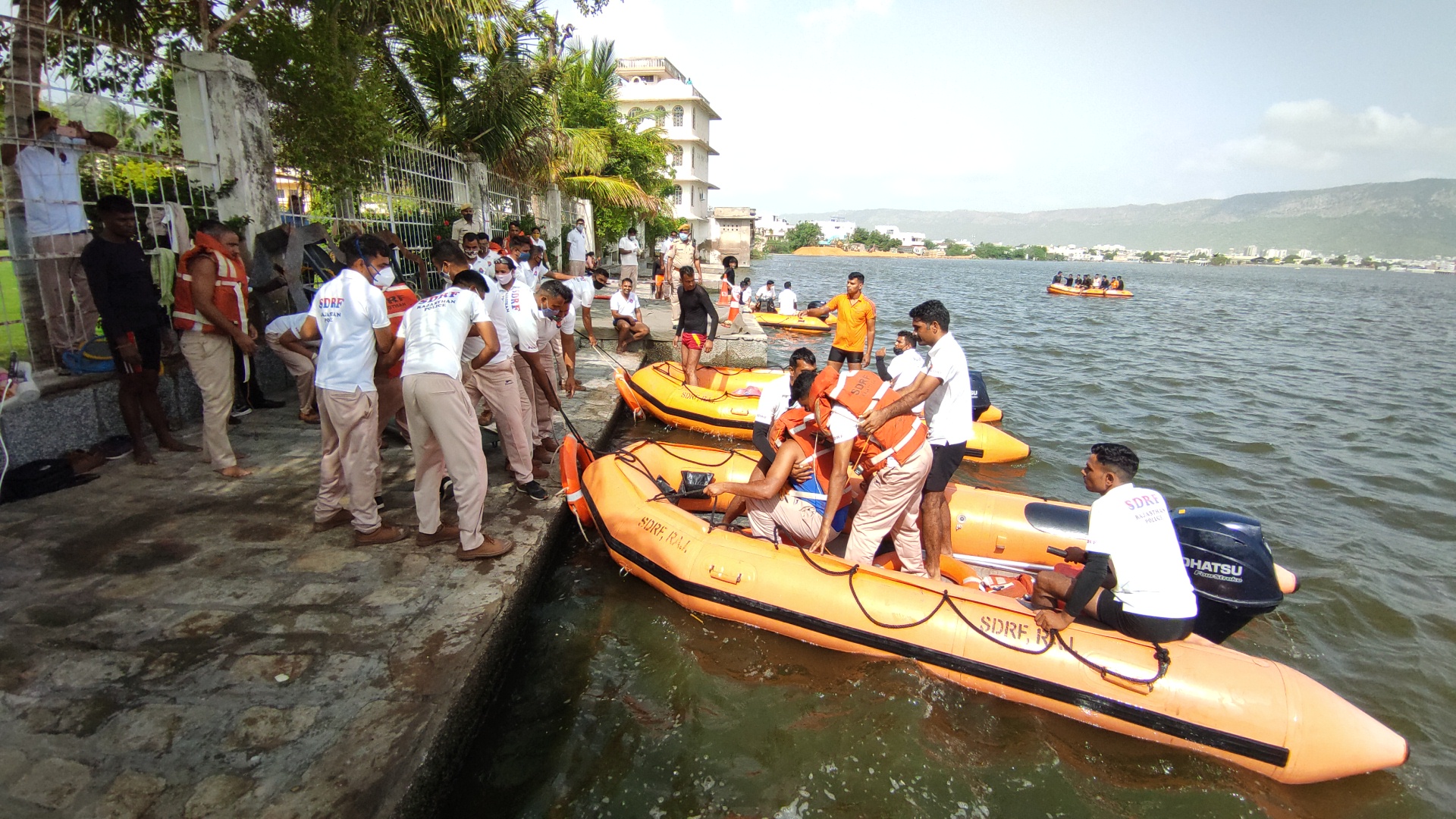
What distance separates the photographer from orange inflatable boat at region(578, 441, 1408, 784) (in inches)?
130

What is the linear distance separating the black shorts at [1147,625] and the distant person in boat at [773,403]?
2132 mm

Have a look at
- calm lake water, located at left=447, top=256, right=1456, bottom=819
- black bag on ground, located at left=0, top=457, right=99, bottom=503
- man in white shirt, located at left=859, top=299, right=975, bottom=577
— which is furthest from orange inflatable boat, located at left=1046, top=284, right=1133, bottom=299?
black bag on ground, located at left=0, top=457, right=99, bottom=503

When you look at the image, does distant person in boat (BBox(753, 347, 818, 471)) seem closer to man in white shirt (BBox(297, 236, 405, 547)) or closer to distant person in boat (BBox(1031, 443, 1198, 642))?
distant person in boat (BBox(1031, 443, 1198, 642))

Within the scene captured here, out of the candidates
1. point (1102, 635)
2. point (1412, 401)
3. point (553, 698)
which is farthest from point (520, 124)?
point (1412, 401)

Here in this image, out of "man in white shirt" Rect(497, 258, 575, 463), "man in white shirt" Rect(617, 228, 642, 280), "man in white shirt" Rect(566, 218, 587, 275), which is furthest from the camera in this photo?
"man in white shirt" Rect(617, 228, 642, 280)

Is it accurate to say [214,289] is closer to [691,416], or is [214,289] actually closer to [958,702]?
[691,416]

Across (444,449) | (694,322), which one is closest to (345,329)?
(444,449)

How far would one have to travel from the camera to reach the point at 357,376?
12.7 feet

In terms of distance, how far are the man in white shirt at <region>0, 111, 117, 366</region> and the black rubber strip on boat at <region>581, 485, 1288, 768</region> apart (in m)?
4.43

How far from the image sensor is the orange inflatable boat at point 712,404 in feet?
25.7

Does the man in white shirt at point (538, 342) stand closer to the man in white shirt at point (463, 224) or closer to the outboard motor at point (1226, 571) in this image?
the man in white shirt at point (463, 224)

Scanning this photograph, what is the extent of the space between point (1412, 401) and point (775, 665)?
15.6 metres

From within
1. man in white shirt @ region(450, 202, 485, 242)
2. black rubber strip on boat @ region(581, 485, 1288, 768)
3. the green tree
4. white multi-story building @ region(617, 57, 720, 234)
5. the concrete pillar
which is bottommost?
black rubber strip on boat @ region(581, 485, 1288, 768)

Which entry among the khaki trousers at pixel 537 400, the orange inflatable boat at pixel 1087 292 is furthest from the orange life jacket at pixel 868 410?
the orange inflatable boat at pixel 1087 292
